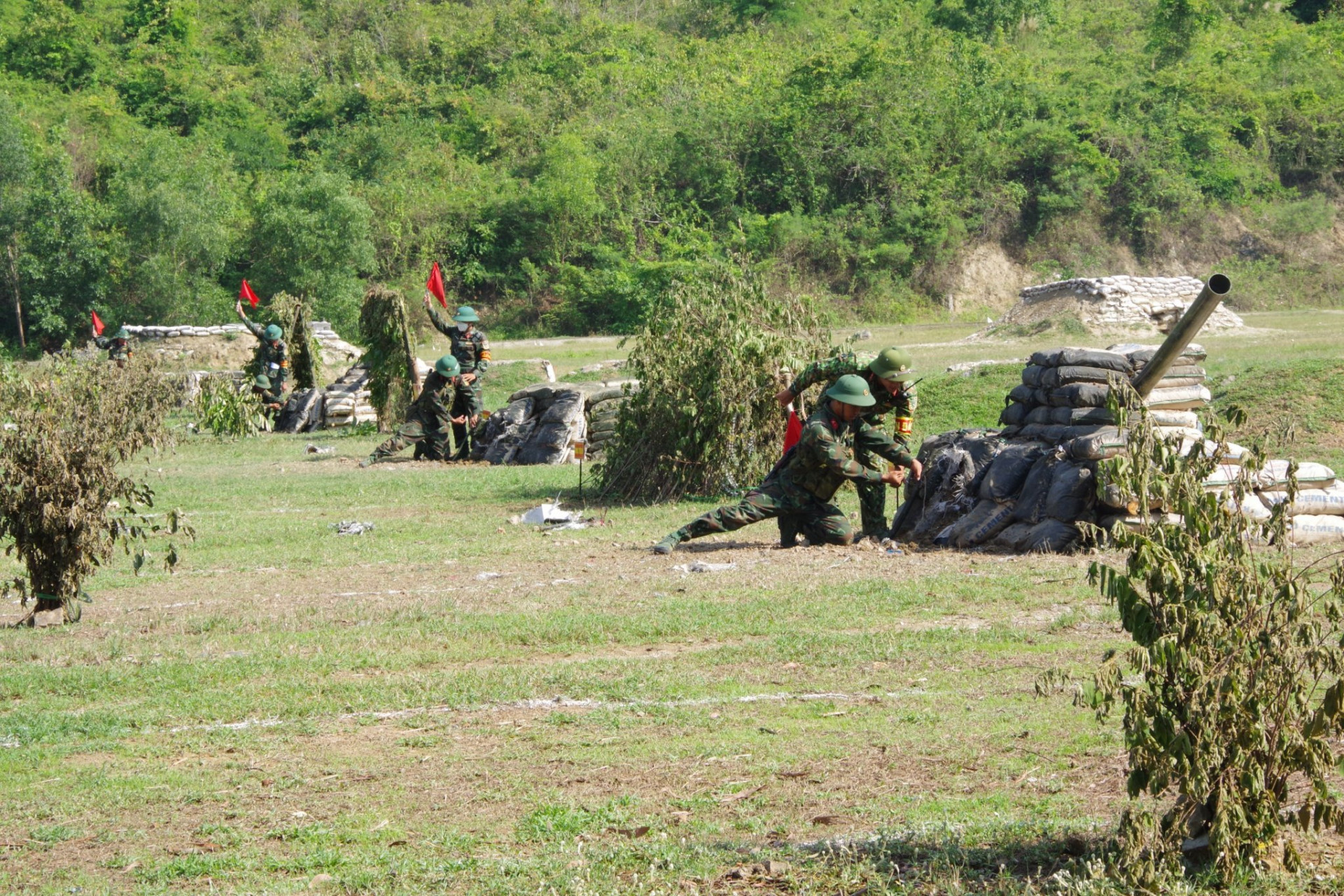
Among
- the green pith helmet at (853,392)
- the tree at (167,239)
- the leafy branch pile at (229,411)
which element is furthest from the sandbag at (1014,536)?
the tree at (167,239)

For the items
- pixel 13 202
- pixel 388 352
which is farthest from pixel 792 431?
pixel 13 202

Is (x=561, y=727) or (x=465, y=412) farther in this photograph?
(x=465, y=412)

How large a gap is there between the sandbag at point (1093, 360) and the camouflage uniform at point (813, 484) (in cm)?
135

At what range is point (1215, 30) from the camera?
193 ft

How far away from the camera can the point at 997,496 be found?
417 inches

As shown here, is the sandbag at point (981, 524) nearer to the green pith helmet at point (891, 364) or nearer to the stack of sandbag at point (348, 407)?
the green pith helmet at point (891, 364)

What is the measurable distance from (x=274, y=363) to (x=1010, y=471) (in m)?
18.7

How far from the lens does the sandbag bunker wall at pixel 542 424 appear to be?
59.4ft

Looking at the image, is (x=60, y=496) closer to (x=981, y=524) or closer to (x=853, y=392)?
(x=853, y=392)

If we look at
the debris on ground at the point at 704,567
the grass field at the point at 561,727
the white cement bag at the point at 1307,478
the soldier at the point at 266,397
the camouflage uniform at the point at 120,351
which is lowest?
the debris on ground at the point at 704,567

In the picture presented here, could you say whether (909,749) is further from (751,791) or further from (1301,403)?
(1301,403)

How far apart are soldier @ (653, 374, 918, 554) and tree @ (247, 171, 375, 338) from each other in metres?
32.5

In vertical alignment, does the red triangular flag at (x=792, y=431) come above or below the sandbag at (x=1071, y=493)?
above

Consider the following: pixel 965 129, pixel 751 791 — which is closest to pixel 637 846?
pixel 751 791
